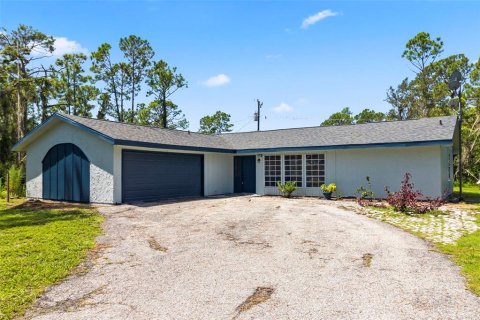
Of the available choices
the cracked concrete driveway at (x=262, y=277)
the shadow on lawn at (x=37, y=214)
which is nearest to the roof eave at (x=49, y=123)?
the shadow on lawn at (x=37, y=214)

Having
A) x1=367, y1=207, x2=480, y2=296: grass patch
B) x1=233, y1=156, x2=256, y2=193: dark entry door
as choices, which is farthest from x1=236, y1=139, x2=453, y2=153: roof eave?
x1=367, y1=207, x2=480, y2=296: grass patch

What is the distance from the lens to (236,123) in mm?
52625

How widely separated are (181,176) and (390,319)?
13.7 m

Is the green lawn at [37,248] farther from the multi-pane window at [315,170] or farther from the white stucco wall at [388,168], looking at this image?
the white stucco wall at [388,168]

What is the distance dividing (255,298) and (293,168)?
13764mm

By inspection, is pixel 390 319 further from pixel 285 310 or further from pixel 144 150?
pixel 144 150

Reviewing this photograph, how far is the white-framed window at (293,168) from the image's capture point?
17453 mm

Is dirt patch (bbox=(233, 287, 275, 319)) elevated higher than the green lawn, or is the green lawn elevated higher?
the green lawn

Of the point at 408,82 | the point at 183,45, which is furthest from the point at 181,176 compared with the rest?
the point at 408,82

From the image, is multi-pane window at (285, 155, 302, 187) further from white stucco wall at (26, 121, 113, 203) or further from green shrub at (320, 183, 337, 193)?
white stucco wall at (26, 121, 113, 203)

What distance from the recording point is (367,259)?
589cm

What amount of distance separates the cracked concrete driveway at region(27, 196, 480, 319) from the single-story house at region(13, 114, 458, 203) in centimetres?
578

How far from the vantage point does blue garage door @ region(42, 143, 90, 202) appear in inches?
554

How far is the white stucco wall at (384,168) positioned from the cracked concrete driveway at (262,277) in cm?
722
